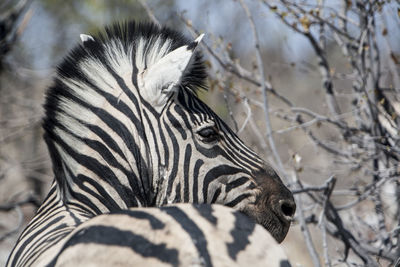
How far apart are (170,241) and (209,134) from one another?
1.16 meters

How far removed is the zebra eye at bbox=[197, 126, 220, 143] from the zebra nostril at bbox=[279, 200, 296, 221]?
48cm

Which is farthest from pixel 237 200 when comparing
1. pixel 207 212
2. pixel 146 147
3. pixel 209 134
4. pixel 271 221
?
pixel 207 212

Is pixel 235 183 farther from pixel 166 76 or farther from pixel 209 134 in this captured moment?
pixel 166 76

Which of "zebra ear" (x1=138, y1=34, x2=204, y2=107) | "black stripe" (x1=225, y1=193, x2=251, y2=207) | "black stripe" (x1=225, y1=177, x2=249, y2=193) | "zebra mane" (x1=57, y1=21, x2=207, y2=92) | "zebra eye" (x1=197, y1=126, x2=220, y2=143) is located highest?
"zebra mane" (x1=57, y1=21, x2=207, y2=92)

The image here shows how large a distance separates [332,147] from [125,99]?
2623 millimetres

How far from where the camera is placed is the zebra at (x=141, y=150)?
2582mm

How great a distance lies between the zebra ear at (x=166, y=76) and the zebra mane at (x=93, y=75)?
0.09m

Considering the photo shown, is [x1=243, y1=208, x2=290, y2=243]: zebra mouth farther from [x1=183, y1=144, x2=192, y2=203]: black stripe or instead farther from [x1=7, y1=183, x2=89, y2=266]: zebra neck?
[x1=7, y1=183, x2=89, y2=266]: zebra neck

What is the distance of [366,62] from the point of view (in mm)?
4676

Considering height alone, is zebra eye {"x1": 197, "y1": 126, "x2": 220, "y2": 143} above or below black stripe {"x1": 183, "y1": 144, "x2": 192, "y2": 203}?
above

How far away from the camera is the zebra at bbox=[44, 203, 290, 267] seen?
160 centimetres

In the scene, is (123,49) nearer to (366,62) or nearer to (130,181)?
(130,181)

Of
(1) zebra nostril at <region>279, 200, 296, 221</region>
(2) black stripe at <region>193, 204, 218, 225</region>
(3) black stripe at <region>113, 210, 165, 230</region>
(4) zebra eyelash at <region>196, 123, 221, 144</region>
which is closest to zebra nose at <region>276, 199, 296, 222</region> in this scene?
(1) zebra nostril at <region>279, 200, 296, 221</region>

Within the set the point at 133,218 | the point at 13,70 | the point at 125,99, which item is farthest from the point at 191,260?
the point at 13,70
